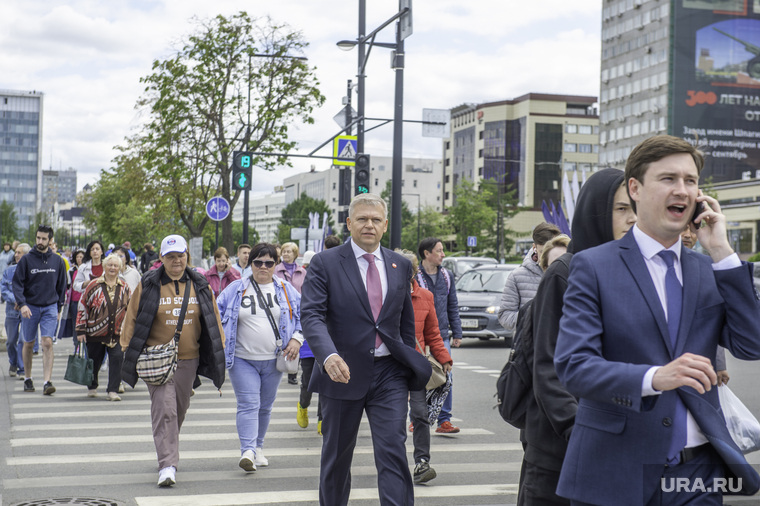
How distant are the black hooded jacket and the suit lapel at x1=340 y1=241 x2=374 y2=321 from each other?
6.40 ft

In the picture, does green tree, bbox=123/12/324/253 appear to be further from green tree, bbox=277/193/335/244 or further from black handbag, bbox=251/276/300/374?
green tree, bbox=277/193/335/244

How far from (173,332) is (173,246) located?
0.70m

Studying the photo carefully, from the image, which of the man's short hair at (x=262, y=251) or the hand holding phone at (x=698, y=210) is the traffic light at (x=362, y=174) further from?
the hand holding phone at (x=698, y=210)

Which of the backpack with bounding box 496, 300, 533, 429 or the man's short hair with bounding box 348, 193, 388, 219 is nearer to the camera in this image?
the backpack with bounding box 496, 300, 533, 429

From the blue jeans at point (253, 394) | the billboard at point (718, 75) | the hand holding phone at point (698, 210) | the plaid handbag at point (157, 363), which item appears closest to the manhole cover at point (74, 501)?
the plaid handbag at point (157, 363)

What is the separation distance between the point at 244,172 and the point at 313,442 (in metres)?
16.1

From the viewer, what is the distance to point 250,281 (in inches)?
335

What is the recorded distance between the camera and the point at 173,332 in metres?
7.79

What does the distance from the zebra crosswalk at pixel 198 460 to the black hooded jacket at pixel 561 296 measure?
350 centimetres

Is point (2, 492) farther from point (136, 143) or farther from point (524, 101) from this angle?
point (524, 101)

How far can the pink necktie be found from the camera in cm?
557

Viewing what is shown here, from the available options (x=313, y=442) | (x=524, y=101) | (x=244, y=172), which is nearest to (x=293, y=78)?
(x=244, y=172)

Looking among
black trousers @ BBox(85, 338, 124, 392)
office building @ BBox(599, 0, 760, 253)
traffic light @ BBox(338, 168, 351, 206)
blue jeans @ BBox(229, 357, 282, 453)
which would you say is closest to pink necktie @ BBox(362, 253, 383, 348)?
blue jeans @ BBox(229, 357, 282, 453)

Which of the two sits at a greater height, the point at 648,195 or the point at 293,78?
the point at 293,78
